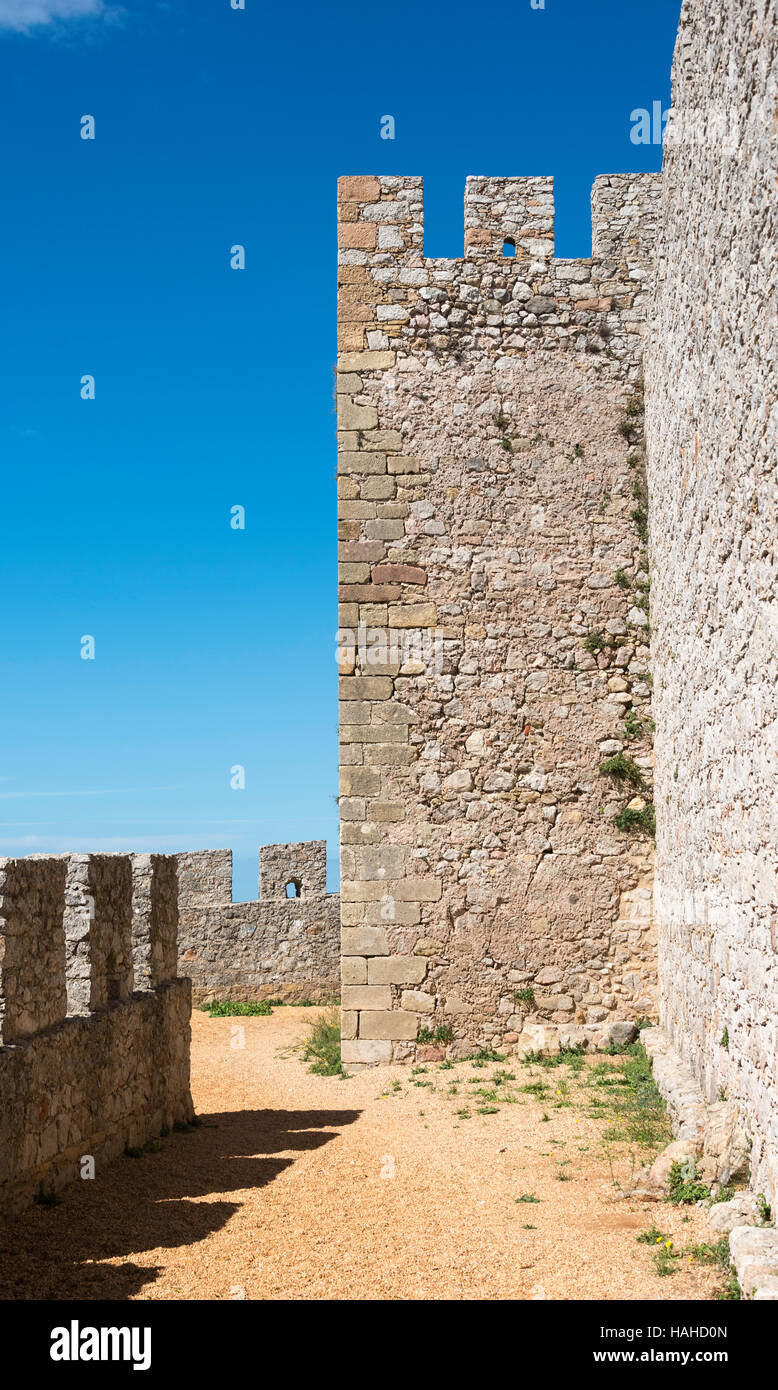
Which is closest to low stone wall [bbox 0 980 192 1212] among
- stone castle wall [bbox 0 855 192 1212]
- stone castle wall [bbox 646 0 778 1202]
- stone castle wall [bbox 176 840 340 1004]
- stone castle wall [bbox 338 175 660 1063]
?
stone castle wall [bbox 0 855 192 1212]

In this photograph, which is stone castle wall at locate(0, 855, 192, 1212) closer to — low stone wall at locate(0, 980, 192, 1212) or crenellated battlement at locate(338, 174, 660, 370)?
low stone wall at locate(0, 980, 192, 1212)

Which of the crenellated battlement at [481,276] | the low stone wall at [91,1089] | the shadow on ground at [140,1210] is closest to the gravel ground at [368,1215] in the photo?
the shadow on ground at [140,1210]

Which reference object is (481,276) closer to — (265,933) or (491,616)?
(491,616)

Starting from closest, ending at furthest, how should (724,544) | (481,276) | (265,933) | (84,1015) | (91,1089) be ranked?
(724,544), (91,1089), (84,1015), (481,276), (265,933)

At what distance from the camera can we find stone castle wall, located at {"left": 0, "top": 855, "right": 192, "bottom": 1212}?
523cm

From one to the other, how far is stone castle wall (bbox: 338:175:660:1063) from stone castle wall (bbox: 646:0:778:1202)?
158 centimetres

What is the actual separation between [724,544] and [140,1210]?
13.9 ft

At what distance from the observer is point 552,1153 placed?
257 inches

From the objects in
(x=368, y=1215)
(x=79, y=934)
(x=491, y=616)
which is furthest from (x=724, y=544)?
(x=491, y=616)

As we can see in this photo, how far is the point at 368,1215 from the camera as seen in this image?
542 cm

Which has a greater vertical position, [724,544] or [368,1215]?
[724,544]

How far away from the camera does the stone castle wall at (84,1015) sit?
523cm
